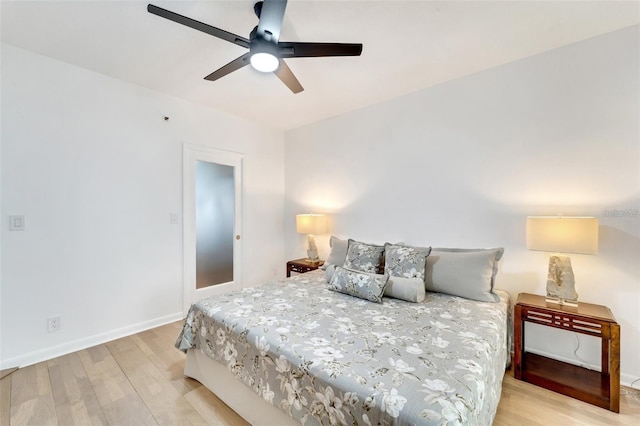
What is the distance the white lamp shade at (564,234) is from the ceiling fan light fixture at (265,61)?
221 centimetres

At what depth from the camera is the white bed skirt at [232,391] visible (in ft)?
4.95

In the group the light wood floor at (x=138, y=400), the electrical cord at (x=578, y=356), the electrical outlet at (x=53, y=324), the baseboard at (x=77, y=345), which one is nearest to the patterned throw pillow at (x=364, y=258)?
the light wood floor at (x=138, y=400)

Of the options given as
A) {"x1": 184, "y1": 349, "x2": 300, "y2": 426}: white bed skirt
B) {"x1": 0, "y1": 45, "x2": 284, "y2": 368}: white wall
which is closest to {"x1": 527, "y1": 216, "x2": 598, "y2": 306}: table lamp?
{"x1": 184, "y1": 349, "x2": 300, "y2": 426}: white bed skirt

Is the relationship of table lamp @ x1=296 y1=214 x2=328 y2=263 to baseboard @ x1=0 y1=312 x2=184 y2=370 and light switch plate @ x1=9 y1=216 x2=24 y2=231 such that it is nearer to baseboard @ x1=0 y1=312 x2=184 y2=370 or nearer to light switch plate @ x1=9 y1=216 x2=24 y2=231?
baseboard @ x1=0 y1=312 x2=184 y2=370

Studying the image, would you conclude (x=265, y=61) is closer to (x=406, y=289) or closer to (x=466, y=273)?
(x=406, y=289)

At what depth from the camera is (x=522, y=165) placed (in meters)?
2.39

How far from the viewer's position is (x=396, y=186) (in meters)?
3.15

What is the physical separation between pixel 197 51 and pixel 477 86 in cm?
258

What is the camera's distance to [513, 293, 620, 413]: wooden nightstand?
1.72m

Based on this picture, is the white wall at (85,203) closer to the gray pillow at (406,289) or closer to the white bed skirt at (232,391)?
the white bed skirt at (232,391)

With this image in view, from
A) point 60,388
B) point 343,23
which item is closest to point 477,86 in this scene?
point 343,23

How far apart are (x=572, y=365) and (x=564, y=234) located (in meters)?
1.13

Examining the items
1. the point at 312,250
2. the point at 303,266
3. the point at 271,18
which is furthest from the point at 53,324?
the point at 271,18

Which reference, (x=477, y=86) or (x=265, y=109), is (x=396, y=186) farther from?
(x=265, y=109)
